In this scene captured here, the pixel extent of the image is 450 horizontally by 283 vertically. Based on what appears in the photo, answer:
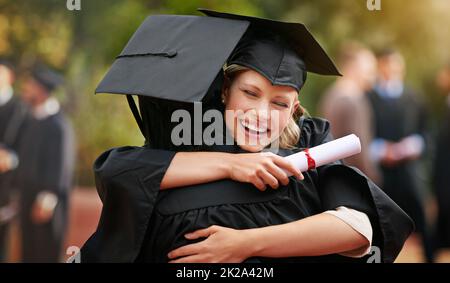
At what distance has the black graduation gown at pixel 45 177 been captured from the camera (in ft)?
26.2

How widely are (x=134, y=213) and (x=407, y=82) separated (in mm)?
8700

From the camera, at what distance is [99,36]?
382 inches

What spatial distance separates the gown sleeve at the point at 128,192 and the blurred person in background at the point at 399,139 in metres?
5.77

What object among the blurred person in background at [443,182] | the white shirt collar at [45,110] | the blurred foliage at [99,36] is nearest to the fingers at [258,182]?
the white shirt collar at [45,110]

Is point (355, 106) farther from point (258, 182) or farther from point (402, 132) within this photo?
point (258, 182)

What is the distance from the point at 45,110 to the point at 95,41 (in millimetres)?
1772

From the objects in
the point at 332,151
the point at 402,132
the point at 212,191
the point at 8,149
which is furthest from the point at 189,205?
the point at 402,132

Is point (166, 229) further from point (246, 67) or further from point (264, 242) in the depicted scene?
point (246, 67)

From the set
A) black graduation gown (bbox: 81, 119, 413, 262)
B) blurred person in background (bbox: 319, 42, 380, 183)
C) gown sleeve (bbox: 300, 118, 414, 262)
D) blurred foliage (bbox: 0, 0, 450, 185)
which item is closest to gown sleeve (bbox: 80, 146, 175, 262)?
black graduation gown (bbox: 81, 119, 413, 262)

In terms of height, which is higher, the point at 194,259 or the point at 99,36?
the point at 99,36

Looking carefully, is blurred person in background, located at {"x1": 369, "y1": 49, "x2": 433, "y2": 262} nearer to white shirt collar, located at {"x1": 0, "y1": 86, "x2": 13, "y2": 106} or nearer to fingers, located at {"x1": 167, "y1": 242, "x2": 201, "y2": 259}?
white shirt collar, located at {"x1": 0, "y1": 86, "x2": 13, "y2": 106}

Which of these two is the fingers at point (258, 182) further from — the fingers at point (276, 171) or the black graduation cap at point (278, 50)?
the black graduation cap at point (278, 50)
